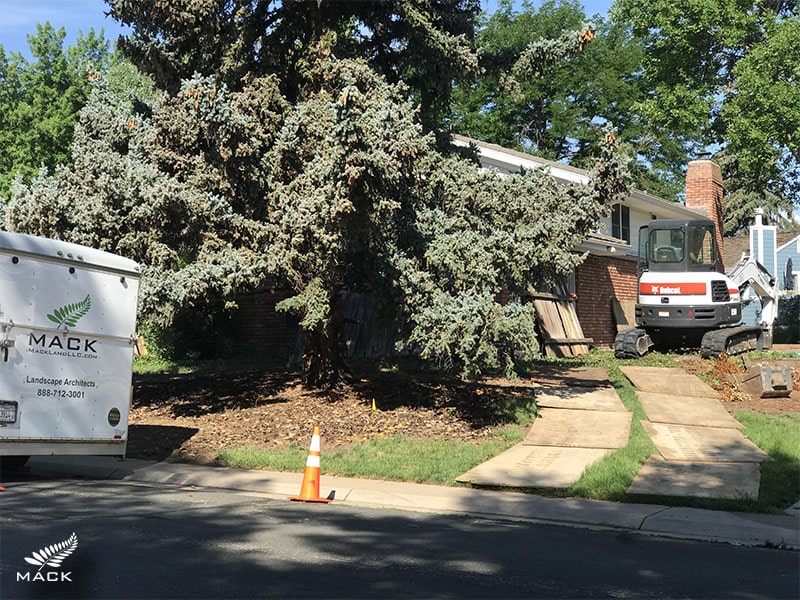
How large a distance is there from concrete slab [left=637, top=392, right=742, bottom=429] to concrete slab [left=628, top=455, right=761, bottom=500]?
2364 millimetres

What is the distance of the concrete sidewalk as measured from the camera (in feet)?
27.7

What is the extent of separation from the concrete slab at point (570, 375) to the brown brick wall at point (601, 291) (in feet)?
22.2

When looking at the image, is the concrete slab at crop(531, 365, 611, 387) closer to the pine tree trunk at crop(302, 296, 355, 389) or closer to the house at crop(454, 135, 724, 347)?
the pine tree trunk at crop(302, 296, 355, 389)

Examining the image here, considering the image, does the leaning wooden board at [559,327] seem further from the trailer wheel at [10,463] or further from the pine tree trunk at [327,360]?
the trailer wheel at [10,463]

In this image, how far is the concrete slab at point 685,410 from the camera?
1332 centimetres

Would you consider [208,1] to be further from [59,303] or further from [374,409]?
[374,409]

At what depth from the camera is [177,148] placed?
1377cm

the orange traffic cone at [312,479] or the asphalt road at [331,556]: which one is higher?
the orange traffic cone at [312,479]

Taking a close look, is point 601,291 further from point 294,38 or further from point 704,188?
point 294,38

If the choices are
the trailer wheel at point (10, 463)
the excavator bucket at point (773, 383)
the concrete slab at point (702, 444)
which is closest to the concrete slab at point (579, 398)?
the concrete slab at point (702, 444)

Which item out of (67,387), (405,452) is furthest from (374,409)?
(67,387)

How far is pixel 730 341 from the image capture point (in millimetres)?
19828

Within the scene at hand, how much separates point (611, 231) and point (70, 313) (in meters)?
20.8

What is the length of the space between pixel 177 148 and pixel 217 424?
173 inches
